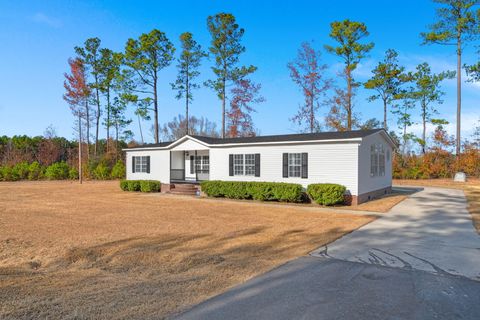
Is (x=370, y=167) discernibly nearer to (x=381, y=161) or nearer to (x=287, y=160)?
(x=381, y=161)

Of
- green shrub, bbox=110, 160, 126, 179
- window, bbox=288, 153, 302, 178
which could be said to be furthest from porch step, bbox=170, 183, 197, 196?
green shrub, bbox=110, 160, 126, 179

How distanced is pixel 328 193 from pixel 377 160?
4957mm

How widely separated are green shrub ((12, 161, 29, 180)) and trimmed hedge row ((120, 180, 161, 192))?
16.5 meters

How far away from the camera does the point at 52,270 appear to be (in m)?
5.56

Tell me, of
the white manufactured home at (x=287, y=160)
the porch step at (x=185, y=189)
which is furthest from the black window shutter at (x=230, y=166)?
the porch step at (x=185, y=189)

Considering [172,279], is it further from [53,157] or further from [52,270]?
[53,157]

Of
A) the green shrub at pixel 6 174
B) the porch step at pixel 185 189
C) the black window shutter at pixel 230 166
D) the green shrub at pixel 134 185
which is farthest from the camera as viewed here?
the green shrub at pixel 6 174

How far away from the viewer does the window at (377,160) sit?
53.3 ft

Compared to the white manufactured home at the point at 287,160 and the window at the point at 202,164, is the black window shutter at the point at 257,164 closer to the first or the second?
the white manufactured home at the point at 287,160

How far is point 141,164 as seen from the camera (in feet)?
73.6

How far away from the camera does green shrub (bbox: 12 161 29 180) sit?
102 ft

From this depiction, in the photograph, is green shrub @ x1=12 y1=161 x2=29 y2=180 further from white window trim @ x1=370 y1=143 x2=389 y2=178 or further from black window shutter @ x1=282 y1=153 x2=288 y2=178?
white window trim @ x1=370 y1=143 x2=389 y2=178

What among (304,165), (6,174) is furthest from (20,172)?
(304,165)

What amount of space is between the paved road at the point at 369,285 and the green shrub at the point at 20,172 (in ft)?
110
